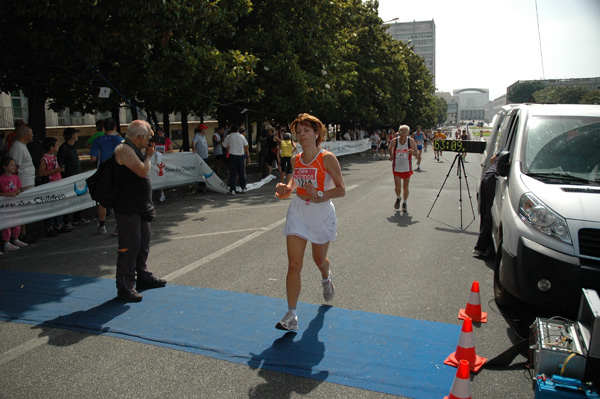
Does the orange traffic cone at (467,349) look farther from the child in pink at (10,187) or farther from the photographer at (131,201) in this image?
the child in pink at (10,187)

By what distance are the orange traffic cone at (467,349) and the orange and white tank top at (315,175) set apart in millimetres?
1728

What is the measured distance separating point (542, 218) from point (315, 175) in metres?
2.08

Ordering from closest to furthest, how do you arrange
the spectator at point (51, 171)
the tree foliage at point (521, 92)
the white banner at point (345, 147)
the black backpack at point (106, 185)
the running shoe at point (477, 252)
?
the black backpack at point (106, 185) → the running shoe at point (477, 252) → the spectator at point (51, 171) → the white banner at point (345, 147) → the tree foliage at point (521, 92)

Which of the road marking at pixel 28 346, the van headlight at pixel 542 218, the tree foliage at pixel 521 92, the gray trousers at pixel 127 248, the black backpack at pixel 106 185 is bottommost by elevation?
the road marking at pixel 28 346

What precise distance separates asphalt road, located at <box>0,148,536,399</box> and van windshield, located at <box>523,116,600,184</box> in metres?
1.53

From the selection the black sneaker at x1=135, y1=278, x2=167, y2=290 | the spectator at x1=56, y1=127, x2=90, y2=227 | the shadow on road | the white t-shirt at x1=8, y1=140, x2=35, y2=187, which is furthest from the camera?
the spectator at x1=56, y1=127, x2=90, y2=227

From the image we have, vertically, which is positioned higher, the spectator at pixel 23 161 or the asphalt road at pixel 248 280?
the spectator at pixel 23 161

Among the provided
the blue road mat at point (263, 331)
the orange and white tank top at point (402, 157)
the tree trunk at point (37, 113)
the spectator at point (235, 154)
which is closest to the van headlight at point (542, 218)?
the blue road mat at point (263, 331)

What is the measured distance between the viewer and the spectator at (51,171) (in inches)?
350

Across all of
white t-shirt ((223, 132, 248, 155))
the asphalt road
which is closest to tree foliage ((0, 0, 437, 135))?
white t-shirt ((223, 132, 248, 155))

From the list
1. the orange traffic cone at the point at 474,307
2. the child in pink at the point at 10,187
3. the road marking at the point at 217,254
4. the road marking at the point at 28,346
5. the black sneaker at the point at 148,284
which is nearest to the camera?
the road marking at the point at 28,346

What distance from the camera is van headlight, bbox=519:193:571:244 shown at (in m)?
4.21

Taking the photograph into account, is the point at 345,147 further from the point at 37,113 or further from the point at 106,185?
the point at 106,185

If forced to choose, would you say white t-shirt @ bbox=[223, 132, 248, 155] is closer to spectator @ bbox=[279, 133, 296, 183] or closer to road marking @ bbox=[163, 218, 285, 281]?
spectator @ bbox=[279, 133, 296, 183]
